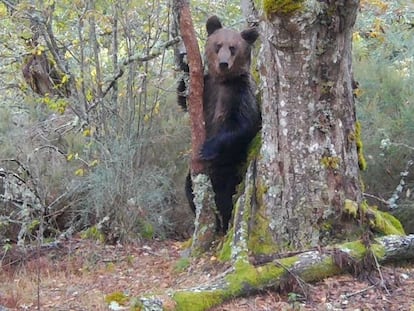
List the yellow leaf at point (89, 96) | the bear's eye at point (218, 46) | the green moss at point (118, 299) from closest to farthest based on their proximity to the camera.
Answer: the green moss at point (118, 299) < the bear's eye at point (218, 46) < the yellow leaf at point (89, 96)

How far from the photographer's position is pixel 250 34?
704 cm

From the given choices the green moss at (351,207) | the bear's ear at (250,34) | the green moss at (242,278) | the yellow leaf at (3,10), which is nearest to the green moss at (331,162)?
the green moss at (351,207)

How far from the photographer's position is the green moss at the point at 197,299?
4922mm

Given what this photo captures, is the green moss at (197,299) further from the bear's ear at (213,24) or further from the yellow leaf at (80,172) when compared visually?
the yellow leaf at (80,172)

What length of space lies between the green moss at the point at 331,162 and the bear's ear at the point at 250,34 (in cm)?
179

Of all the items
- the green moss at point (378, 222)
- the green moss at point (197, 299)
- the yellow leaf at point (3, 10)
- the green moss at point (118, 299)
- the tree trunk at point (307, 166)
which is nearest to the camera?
the green moss at point (197, 299)

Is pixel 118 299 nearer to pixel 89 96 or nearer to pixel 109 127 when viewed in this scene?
pixel 109 127

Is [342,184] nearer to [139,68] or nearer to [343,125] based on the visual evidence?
[343,125]

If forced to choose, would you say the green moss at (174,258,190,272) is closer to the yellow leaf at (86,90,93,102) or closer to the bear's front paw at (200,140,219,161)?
the bear's front paw at (200,140,219,161)

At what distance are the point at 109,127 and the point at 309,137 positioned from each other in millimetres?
3443

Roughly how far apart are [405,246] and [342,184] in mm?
686

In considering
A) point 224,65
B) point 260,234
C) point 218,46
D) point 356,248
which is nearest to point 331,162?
point 356,248

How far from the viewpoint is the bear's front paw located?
6785 mm

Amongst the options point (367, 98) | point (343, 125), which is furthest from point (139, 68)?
point (343, 125)
